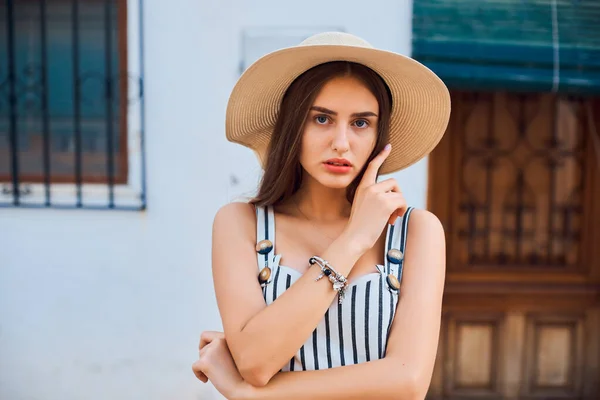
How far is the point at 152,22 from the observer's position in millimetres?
3561

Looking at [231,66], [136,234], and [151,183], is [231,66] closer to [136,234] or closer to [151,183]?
[151,183]

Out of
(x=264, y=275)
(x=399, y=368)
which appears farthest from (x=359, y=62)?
(x=399, y=368)

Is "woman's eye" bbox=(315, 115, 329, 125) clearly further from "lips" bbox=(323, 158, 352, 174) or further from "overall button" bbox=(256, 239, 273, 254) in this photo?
"overall button" bbox=(256, 239, 273, 254)

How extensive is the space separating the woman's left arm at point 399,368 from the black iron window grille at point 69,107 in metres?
2.37

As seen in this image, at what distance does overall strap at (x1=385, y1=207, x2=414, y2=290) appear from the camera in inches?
61.8

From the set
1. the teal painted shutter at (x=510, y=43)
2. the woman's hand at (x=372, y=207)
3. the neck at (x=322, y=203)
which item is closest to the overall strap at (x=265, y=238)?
the neck at (x=322, y=203)

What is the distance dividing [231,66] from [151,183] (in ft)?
2.72

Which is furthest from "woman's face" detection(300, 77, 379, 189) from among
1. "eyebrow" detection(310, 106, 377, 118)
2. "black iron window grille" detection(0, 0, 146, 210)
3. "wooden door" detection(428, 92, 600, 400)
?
"wooden door" detection(428, 92, 600, 400)

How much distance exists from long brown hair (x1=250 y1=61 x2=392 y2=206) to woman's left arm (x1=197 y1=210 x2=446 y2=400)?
13.5 inches

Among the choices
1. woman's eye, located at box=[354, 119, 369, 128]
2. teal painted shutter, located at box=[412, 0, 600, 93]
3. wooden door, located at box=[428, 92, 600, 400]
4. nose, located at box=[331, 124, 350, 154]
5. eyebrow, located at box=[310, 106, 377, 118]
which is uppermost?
→ teal painted shutter, located at box=[412, 0, 600, 93]

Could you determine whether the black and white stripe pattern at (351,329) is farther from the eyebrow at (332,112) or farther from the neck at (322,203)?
the eyebrow at (332,112)

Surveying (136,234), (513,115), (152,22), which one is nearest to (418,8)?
(513,115)

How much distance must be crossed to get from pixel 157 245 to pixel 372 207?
2.33 m

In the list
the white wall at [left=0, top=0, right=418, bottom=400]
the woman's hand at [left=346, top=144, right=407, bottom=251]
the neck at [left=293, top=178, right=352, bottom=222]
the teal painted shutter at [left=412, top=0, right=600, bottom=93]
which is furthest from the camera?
the white wall at [left=0, top=0, right=418, bottom=400]
